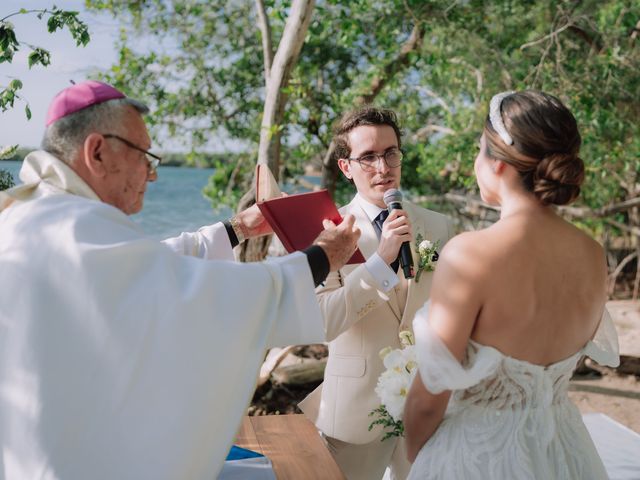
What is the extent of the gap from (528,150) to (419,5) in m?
5.08

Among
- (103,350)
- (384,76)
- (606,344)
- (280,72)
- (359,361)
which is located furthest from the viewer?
(384,76)

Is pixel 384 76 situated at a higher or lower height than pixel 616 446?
higher

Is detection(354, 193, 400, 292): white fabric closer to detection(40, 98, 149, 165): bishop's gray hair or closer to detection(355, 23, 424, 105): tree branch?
detection(40, 98, 149, 165): bishop's gray hair

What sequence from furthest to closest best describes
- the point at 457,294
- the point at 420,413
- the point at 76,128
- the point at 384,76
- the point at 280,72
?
the point at 384,76, the point at 280,72, the point at 76,128, the point at 420,413, the point at 457,294

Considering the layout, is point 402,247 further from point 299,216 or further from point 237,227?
point 237,227

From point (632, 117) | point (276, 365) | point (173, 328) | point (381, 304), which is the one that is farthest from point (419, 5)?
point (173, 328)

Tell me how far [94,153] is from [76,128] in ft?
0.34

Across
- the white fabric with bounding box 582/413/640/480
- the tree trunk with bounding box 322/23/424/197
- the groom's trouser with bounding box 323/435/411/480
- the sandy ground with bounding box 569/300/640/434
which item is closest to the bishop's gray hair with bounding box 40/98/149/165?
the groom's trouser with bounding box 323/435/411/480

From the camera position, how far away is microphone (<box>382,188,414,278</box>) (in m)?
2.64

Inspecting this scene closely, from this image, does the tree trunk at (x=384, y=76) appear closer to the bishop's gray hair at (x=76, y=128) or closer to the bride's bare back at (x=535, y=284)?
the bishop's gray hair at (x=76, y=128)

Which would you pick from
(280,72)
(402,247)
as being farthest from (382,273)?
(280,72)

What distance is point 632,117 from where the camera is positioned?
7684 millimetres

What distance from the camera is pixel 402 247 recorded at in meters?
2.68

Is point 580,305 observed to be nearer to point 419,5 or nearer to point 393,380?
point 393,380
